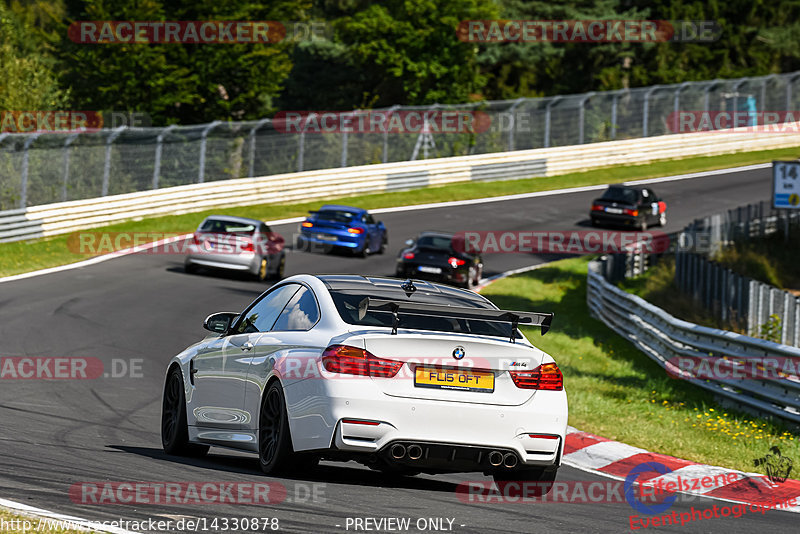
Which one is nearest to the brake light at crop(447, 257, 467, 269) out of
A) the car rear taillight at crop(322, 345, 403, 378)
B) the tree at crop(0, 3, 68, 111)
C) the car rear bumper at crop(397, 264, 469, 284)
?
the car rear bumper at crop(397, 264, 469, 284)

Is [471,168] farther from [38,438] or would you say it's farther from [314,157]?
[38,438]

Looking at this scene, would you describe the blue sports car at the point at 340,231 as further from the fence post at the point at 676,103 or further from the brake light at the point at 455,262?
the fence post at the point at 676,103

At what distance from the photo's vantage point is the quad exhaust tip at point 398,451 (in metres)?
7.62

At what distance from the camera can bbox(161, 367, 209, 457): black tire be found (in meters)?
9.56

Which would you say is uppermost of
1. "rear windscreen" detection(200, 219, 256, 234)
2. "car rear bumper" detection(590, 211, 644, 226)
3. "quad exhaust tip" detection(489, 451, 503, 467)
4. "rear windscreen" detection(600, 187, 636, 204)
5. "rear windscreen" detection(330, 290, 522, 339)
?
"rear windscreen" detection(330, 290, 522, 339)

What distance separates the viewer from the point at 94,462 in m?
8.50

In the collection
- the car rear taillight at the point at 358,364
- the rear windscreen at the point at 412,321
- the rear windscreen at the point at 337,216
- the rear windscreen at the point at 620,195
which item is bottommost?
the rear windscreen at the point at 620,195

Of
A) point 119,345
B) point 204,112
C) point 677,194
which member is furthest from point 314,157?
point 119,345

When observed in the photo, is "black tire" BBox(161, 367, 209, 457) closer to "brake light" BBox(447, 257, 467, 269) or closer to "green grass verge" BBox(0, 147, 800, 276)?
"green grass verge" BBox(0, 147, 800, 276)

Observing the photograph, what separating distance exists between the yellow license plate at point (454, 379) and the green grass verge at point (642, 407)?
4.05 meters

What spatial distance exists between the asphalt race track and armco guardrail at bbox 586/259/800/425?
12.4 ft

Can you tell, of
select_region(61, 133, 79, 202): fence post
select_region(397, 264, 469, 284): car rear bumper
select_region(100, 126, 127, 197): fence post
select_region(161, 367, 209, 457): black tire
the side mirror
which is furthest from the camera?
select_region(100, 126, 127, 197): fence post

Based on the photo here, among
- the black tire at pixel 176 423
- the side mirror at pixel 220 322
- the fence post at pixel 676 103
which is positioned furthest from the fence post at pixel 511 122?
the side mirror at pixel 220 322

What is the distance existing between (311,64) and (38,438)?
58.4 meters
